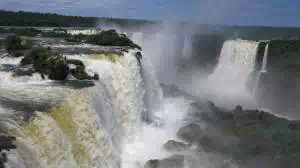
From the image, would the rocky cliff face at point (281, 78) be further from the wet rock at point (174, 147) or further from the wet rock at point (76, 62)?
the wet rock at point (76, 62)

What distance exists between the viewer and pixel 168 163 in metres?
13.3

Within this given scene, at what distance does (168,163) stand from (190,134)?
401 cm

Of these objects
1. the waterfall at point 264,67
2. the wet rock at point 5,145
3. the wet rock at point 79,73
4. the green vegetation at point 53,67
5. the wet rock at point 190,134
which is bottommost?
the wet rock at point 190,134

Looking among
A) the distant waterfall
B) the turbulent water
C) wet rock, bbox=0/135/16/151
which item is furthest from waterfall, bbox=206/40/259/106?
wet rock, bbox=0/135/16/151

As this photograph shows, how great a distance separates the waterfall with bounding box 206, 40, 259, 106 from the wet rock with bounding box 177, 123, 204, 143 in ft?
36.2

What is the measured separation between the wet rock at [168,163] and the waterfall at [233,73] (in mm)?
14997

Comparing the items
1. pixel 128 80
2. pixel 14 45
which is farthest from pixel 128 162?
pixel 14 45

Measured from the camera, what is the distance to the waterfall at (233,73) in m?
30.8

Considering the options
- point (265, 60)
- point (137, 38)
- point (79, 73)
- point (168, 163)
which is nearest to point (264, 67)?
point (265, 60)

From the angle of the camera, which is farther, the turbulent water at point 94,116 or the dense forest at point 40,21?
the dense forest at point 40,21

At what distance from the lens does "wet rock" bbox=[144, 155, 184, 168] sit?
12.9 metres

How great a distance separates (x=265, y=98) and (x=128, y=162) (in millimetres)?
19165

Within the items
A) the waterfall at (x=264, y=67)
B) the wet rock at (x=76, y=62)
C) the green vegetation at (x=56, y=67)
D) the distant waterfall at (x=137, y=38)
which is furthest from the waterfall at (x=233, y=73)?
the green vegetation at (x=56, y=67)

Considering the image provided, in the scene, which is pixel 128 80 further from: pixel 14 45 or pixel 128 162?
pixel 14 45
